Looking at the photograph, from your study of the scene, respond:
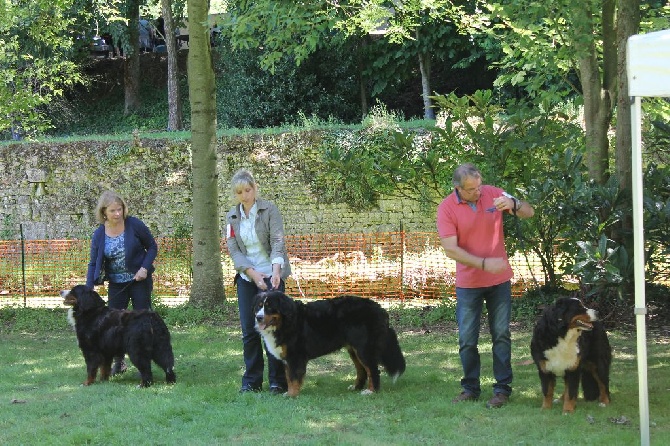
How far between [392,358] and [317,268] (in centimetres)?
692

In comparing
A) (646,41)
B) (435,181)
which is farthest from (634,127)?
(435,181)

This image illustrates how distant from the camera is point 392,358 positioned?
7164mm

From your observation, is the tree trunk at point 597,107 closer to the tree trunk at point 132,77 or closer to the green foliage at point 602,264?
the green foliage at point 602,264

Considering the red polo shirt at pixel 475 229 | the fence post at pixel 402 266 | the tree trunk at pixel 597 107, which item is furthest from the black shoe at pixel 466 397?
the fence post at pixel 402 266

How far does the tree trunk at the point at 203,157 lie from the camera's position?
12.2 m

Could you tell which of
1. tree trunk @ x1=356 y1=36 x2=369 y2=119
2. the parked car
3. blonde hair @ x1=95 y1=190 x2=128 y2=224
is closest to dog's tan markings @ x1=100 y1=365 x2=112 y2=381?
blonde hair @ x1=95 y1=190 x2=128 y2=224

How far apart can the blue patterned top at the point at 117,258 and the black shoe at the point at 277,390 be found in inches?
81.0

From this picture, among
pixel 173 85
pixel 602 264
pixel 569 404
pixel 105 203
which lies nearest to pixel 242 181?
pixel 105 203

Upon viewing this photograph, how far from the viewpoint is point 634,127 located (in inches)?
191

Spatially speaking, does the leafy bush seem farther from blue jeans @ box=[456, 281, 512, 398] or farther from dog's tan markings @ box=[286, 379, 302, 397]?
blue jeans @ box=[456, 281, 512, 398]

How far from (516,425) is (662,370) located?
8.68 feet

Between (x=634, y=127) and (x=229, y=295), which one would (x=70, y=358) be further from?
(x=634, y=127)

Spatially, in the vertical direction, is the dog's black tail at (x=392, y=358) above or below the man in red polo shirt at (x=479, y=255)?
below

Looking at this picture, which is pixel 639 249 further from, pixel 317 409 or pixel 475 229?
pixel 317 409
